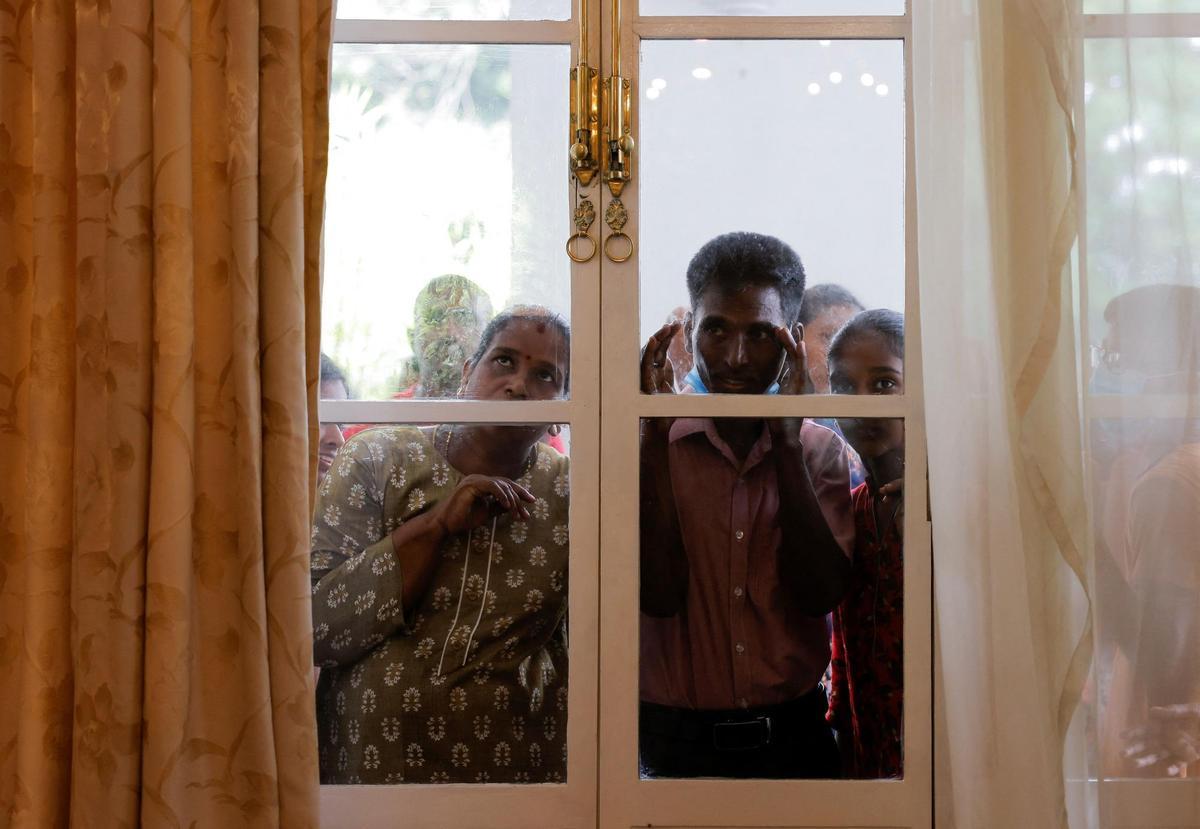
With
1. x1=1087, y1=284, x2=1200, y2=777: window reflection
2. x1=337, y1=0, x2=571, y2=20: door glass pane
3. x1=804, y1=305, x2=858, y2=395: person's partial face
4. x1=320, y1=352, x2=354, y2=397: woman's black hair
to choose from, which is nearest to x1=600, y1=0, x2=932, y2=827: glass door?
x1=804, y1=305, x2=858, y2=395: person's partial face

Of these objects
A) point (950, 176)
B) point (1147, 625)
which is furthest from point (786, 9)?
point (1147, 625)

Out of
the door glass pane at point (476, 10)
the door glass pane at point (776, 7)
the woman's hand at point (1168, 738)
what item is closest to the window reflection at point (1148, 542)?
the woman's hand at point (1168, 738)

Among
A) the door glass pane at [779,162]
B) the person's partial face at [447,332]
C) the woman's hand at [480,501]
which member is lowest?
the woman's hand at [480,501]

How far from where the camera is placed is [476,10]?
61.1 inches

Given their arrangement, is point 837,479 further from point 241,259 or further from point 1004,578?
point 241,259

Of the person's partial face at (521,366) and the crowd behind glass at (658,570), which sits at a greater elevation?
the person's partial face at (521,366)

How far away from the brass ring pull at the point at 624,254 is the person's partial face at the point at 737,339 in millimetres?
128

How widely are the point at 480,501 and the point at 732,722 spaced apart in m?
0.49

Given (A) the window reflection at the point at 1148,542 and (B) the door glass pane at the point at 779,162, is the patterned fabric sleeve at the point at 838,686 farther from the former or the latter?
(B) the door glass pane at the point at 779,162

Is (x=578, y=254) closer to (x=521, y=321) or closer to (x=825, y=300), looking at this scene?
(x=521, y=321)

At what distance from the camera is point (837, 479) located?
4.98 feet

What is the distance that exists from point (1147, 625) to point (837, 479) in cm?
44

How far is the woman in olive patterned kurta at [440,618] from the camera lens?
4.92 feet

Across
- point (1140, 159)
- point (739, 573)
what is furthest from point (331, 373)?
point (1140, 159)
